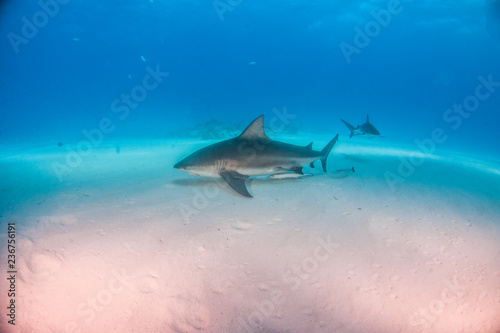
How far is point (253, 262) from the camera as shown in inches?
113

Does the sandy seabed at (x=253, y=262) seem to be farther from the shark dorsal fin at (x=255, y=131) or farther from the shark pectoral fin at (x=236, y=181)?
the shark dorsal fin at (x=255, y=131)

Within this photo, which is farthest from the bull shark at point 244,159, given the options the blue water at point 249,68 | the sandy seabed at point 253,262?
the blue water at point 249,68

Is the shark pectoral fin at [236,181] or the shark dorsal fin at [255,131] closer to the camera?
the shark pectoral fin at [236,181]

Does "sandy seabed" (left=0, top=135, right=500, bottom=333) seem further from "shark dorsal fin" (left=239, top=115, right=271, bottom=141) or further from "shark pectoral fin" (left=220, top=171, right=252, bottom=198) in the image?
"shark dorsal fin" (left=239, top=115, right=271, bottom=141)

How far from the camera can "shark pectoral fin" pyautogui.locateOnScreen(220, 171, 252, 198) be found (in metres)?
4.62

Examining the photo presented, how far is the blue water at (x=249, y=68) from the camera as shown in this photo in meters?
43.5

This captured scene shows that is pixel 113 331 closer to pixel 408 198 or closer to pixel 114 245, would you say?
pixel 114 245

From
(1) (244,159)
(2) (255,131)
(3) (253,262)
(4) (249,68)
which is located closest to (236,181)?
(1) (244,159)

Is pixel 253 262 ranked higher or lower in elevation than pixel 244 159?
lower

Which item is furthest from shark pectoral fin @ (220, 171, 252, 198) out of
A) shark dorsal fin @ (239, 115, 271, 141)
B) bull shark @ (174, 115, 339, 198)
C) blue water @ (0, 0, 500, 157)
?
blue water @ (0, 0, 500, 157)

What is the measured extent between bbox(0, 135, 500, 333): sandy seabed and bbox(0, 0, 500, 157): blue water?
78.0 feet

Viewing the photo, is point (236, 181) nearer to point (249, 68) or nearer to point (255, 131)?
point (255, 131)

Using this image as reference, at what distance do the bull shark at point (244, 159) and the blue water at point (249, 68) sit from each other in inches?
872

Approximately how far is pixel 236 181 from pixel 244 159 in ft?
2.06
